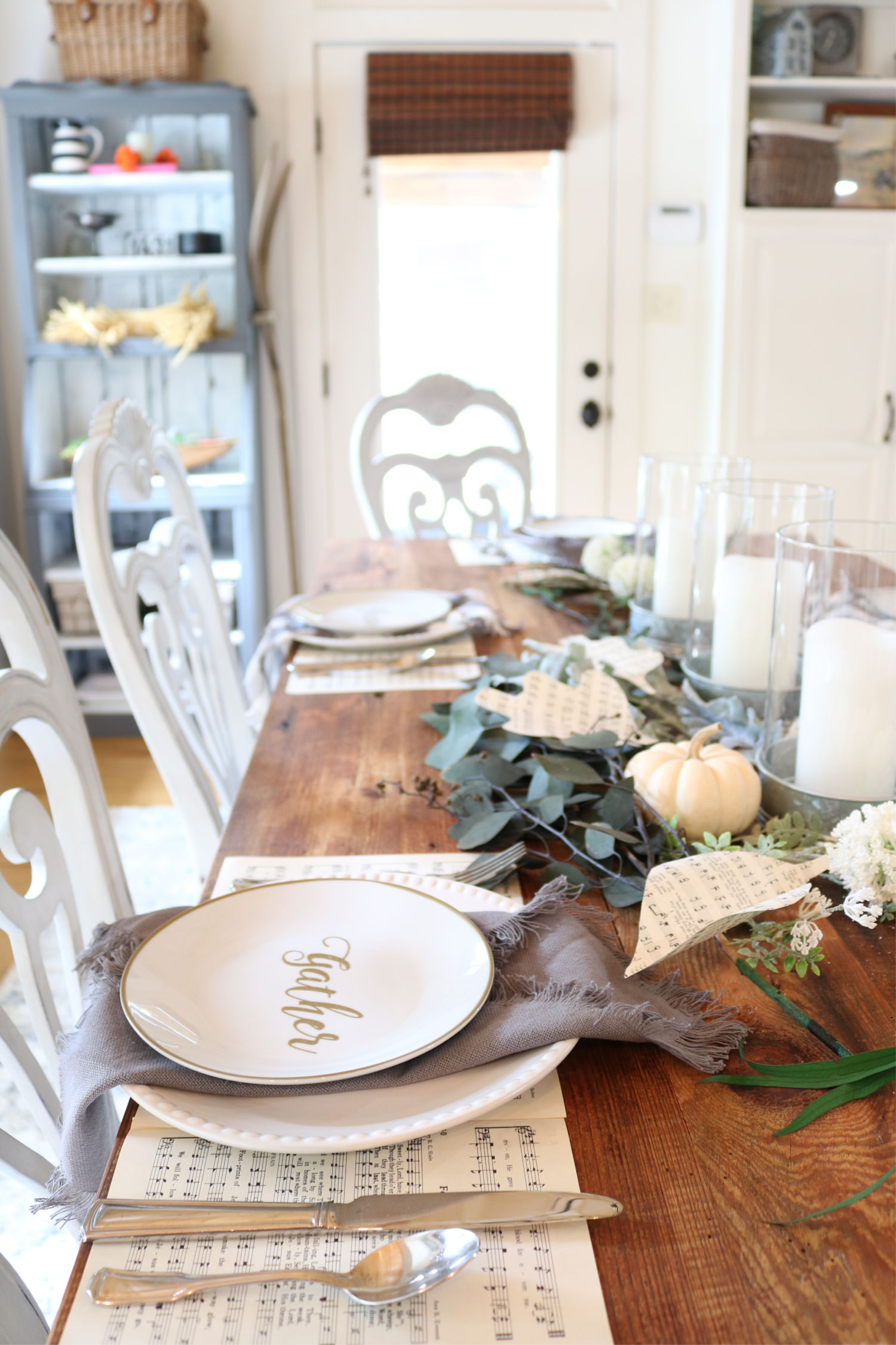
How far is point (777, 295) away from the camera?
11.0ft

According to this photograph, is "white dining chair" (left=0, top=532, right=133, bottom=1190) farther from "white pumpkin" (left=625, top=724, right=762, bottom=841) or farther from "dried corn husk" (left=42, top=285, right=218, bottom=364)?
"dried corn husk" (left=42, top=285, right=218, bottom=364)

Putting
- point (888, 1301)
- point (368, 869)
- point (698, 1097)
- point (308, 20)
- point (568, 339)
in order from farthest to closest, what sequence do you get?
point (568, 339) → point (308, 20) → point (368, 869) → point (698, 1097) → point (888, 1301)

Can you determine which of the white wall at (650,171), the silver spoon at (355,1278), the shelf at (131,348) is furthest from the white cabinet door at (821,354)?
the silver spoon at (355,1278)

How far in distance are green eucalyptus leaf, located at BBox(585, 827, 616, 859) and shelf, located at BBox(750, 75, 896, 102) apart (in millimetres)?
3148

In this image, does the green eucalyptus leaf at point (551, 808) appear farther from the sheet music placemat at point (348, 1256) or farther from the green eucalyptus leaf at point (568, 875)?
the sheet music placemat at point (348, 1256)

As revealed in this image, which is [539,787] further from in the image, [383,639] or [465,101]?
[465,101]

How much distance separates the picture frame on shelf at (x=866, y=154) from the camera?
11.3ft

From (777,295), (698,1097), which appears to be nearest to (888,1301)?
(698,1097)

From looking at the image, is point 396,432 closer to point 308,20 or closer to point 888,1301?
point 308,20

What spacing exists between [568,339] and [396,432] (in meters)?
0.66

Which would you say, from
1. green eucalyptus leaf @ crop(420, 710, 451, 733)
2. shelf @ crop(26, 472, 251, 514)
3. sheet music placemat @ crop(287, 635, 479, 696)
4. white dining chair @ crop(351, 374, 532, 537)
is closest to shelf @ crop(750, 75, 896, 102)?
white dining chair @ crop(351, 374, 532, 537)

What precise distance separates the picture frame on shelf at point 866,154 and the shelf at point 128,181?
1912 mm

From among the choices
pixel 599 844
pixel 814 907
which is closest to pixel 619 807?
pixel 599 844

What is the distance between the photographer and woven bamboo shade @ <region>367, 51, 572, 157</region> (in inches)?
132
